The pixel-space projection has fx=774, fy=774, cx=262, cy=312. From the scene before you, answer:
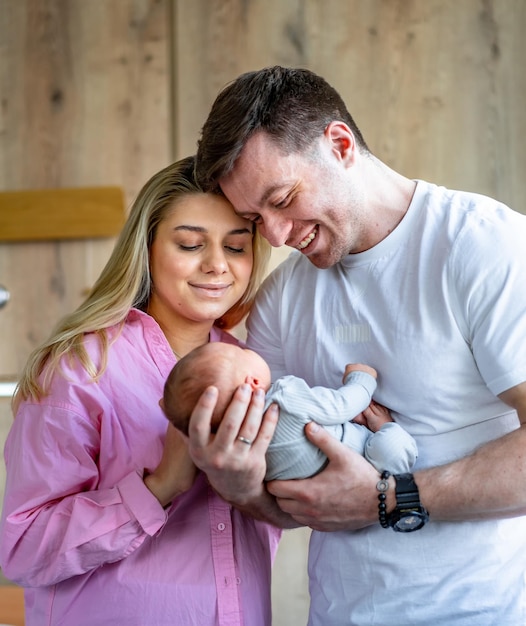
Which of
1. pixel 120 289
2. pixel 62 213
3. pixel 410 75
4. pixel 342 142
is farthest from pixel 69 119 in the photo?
pixel 342 142

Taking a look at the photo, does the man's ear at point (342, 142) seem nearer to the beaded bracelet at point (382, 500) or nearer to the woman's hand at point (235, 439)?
the woman's hand at point (235, 439)

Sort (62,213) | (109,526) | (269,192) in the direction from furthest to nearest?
(62,213) → (269,192) → (109,526)

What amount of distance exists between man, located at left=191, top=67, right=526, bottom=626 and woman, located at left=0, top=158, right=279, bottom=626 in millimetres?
150

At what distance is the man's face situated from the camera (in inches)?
61.7

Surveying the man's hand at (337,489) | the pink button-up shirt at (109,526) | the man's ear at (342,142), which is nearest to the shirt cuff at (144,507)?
the pink button-up shirt at (109,526)

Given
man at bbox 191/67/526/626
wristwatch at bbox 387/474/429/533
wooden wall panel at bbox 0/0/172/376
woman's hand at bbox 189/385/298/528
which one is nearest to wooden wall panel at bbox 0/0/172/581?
wooden wall panel at bbox 0/0/172/376

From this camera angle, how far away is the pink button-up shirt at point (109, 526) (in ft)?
4.85

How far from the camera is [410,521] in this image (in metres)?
1.39

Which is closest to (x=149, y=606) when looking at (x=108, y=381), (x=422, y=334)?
(x=108, y=381)

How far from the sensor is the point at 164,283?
67.6 inches

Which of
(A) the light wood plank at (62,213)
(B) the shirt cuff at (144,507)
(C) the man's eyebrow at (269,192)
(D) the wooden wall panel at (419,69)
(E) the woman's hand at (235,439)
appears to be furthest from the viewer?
(A) the light wood plank at (62,213)

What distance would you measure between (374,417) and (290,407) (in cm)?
20

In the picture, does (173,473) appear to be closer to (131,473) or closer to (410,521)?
(131,473)

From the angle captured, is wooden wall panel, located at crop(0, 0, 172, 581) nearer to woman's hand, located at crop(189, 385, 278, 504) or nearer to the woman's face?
the woman's face
